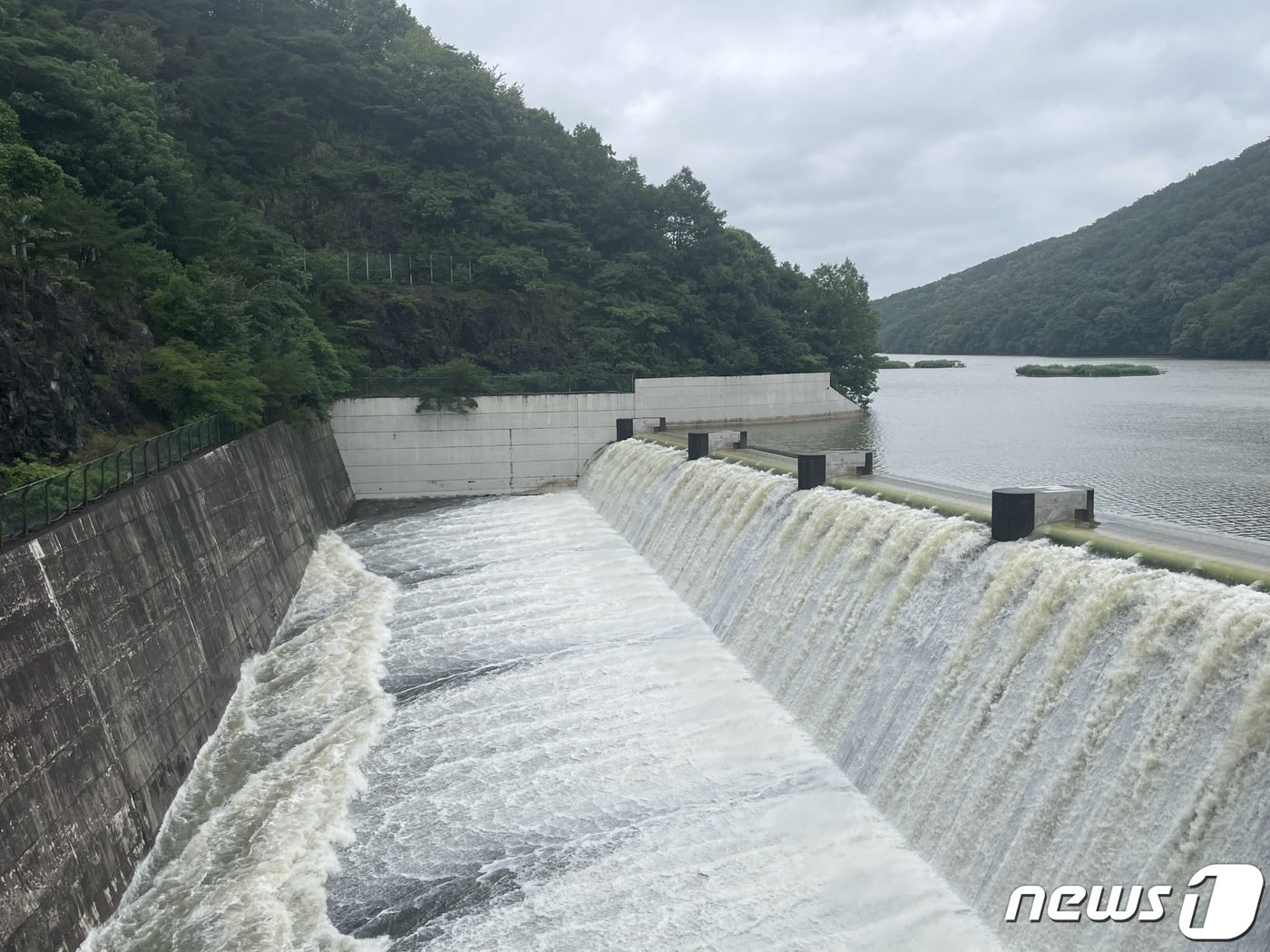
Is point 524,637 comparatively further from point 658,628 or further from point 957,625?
point 957,625

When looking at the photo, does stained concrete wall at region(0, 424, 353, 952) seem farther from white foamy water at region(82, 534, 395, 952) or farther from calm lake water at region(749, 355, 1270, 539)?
calm lake water at region(749, 355, 1270, 539)

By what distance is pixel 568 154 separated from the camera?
48.3 meters

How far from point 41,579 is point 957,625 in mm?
9657

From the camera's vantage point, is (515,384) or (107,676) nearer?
(107,676)

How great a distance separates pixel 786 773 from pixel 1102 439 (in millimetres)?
20823

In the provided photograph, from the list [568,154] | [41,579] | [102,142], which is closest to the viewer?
[41,579]

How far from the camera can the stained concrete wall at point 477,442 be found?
104ft

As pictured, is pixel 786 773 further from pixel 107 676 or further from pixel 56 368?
pixel 56 368

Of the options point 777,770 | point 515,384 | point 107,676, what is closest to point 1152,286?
point 515,384

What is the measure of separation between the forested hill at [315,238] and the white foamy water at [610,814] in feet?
28.9

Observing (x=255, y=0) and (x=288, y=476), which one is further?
(x=255, y=0)

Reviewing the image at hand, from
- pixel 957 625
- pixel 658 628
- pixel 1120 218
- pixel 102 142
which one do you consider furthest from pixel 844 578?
pixel 1120 218
